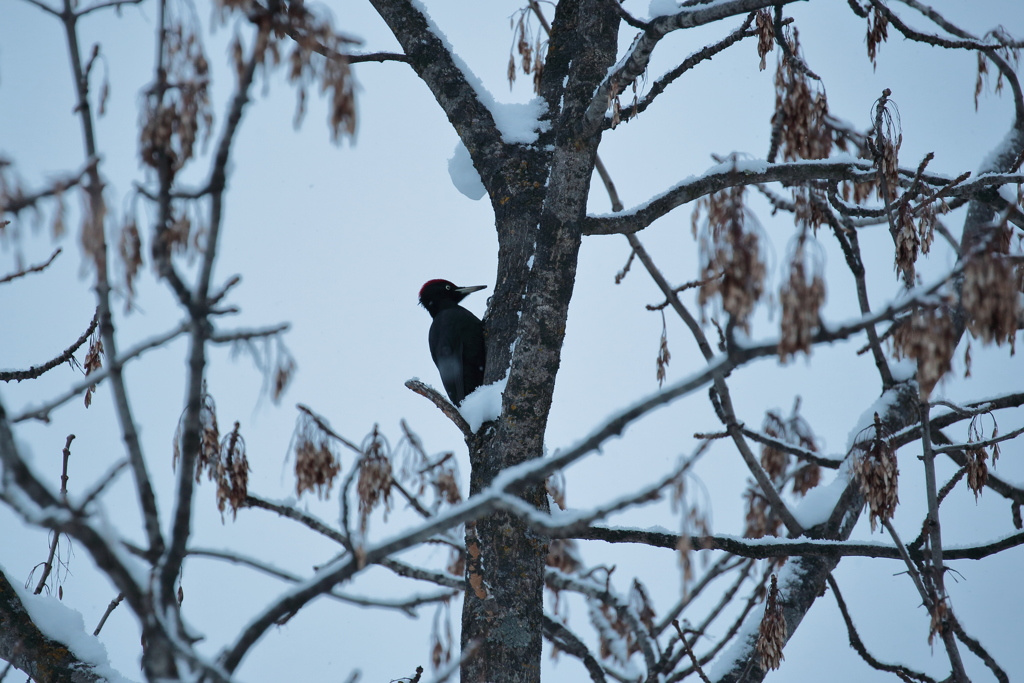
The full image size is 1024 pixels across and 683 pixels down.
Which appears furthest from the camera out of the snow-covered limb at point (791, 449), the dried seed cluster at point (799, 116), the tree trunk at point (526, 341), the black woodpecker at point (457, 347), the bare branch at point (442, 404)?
the black woodpecker at point (457, 347)

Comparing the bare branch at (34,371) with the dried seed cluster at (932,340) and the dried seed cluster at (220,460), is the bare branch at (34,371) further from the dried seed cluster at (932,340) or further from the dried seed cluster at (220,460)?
the dried seed cluster at (932,340)

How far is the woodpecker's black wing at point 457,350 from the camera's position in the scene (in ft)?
15.1

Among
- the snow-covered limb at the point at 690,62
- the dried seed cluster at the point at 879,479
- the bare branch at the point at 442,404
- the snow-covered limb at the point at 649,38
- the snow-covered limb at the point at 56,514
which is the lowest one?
the snow-covered limb at the point at 56,514

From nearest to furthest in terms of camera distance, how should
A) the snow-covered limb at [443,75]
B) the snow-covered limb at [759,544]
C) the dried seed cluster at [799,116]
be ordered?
the dried seed cluster at [799,116] < the snow-covered limb at [759,544] < the snow-covered limb at [443,75]

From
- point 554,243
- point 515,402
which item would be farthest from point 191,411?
point 554,243

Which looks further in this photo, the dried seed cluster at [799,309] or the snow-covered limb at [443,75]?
the snow-covered limb at [443,75]

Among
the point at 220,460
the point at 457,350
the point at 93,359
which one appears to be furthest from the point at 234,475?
the point at 457,350

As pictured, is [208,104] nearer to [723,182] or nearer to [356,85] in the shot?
[356,85]

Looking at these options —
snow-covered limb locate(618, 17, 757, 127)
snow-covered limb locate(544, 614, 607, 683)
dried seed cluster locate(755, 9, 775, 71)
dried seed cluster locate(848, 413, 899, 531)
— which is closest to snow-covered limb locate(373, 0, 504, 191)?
snow-covered limb locate(618, 17, 757, 127)

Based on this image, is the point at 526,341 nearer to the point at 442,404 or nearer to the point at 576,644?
the point at 442,404

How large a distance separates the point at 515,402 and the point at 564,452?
4.09ft

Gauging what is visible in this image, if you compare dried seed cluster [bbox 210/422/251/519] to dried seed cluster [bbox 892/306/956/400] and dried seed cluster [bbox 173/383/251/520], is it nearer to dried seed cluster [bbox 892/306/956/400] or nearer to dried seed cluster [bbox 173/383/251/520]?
dried seed cluster [bbox 173/383/251/520]

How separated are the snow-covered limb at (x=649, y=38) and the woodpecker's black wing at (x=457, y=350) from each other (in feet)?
7.18

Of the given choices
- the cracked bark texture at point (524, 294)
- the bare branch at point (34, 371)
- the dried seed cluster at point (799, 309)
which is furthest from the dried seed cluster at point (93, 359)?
the dried seed cluster at point (799, 309)
